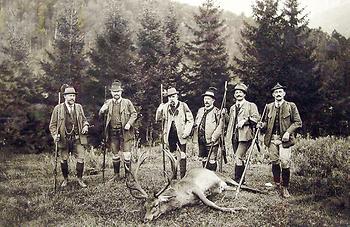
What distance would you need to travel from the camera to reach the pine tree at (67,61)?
1545cm

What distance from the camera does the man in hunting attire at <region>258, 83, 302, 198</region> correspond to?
7.42 meters

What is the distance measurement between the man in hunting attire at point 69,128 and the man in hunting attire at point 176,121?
5.63 ft

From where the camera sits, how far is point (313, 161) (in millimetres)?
9547

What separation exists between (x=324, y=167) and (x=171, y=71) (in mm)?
10083

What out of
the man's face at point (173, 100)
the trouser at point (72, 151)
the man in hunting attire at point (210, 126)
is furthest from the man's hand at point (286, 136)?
the trouser at point (72, 151)

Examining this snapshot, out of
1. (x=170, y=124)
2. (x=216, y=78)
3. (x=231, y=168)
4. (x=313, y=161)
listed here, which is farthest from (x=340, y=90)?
(x=216, y=78)

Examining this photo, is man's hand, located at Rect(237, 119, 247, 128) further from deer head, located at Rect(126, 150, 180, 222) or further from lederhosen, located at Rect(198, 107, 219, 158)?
deer head, located at Rect(126, 150, 180, 222)

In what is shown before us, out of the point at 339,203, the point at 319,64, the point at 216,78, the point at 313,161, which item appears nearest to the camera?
the point at 339,203

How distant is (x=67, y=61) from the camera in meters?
17.0

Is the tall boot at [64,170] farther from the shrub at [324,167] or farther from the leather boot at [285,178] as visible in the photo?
the shrub at [324,167]

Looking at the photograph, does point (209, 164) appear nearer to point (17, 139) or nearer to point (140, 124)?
point (17, 139)

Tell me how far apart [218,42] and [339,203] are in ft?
43.2

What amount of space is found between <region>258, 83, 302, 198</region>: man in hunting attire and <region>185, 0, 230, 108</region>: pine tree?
368 inches

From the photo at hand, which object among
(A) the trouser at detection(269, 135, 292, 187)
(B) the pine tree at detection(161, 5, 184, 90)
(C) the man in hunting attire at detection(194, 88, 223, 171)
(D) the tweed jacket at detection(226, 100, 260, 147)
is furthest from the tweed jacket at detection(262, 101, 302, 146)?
(B) the pine tree at detection(161, 5, 184, 90)
